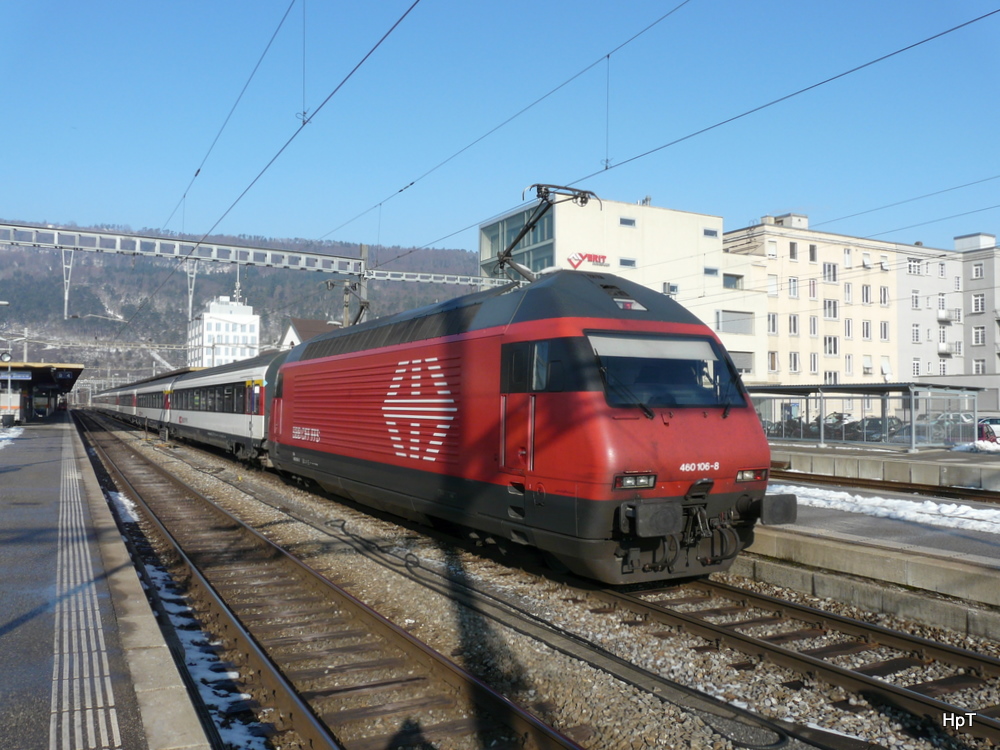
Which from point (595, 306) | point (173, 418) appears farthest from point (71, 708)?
point (173, 418)

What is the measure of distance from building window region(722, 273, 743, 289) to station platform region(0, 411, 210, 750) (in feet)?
149

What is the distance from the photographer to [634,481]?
742 centimetres

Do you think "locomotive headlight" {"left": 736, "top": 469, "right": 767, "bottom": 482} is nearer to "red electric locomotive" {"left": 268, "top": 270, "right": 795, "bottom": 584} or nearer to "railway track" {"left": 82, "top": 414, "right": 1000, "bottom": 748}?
"red electric locomotive" {"left": 268, "top": 270, "right": 795, "bottom": 584}

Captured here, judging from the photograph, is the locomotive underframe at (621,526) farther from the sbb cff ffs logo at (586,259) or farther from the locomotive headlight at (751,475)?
the sbb cff ffs logo at (586,259)

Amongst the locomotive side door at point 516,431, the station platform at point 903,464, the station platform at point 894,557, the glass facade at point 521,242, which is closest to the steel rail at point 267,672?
the locomotive side door at point 516,431

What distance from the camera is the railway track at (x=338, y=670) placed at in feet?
16.6

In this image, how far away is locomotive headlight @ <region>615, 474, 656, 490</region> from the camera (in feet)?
24.1

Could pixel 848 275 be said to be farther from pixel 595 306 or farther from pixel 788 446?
pixel 595 306

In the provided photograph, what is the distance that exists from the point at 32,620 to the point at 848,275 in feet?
185

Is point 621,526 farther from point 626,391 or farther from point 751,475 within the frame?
point 751,475

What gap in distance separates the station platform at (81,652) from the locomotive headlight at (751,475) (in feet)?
18.0

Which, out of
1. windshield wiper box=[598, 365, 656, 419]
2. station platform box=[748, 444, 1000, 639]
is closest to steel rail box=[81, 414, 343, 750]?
windshield wiper box=[598, 365, 656, 419]

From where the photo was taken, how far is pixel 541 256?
1898 inches

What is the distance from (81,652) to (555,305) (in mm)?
5239
